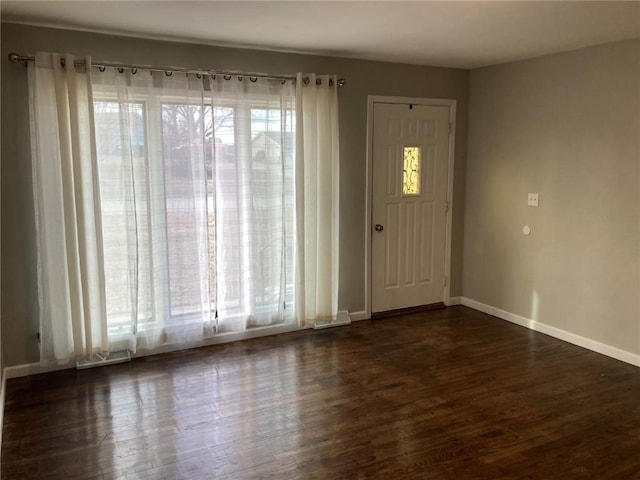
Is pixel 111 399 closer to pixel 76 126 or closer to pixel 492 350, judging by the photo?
pixel 76 126

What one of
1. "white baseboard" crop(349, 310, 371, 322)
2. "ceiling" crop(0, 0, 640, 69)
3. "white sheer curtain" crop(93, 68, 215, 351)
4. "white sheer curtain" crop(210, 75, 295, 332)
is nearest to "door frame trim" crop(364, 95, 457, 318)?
"white baseboard" crop(349, 310, 371, 322)

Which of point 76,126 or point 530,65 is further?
point 530,65

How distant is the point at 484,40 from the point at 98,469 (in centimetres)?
370

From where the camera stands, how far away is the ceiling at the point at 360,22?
292 cm

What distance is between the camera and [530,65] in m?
4.48

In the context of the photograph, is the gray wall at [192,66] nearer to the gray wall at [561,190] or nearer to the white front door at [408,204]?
the white front door at [408,204]

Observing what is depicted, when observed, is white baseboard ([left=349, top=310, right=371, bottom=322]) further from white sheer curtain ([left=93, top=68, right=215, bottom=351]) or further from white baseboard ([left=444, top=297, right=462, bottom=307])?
white sheer curtain ([left=93, top=68, right=215, bottom=351])

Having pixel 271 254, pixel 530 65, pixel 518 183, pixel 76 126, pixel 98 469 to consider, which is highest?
pixel 530 65

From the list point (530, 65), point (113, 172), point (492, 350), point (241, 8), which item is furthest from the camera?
point (530, 65)

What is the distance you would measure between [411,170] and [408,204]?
330mm

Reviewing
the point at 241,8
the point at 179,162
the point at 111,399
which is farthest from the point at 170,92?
the point at 111,399

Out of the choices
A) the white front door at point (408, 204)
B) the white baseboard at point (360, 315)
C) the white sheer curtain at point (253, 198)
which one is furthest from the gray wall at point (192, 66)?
the white sheer curtain at point (253, 198)

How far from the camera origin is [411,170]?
498 cm

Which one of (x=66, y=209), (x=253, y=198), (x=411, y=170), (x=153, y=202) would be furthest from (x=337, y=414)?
(x=411, y=170)
